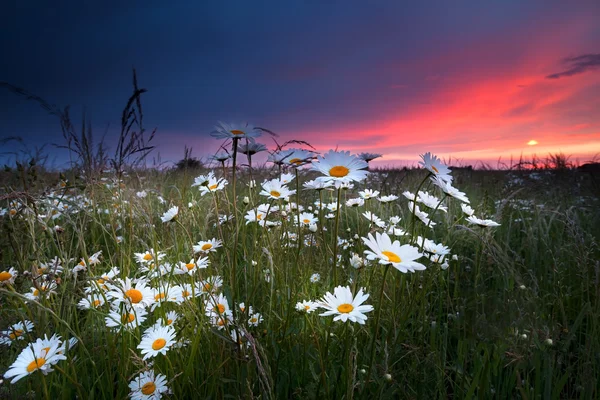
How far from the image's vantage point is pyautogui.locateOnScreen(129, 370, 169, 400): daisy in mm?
1130

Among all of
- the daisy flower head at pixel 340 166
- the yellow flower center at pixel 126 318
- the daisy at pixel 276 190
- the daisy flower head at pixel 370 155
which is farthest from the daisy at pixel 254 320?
the daisy flower head at pixel 370 155

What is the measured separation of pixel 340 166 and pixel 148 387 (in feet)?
3.30

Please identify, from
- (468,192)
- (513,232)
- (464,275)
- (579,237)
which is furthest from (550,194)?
(579,237)

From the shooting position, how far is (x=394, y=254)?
3.49 feet

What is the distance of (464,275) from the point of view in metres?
2.62

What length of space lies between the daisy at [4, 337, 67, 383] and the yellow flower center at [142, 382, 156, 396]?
0.27m

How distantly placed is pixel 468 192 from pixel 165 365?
5.56 metres

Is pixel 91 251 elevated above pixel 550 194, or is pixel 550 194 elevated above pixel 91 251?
pixel 550 194

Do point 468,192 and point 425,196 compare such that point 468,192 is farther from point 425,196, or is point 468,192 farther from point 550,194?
point 425,196

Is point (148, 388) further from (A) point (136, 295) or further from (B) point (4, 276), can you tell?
(B) point (4, 276)

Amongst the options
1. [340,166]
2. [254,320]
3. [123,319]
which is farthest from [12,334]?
[340,166]

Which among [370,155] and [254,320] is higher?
[370,155]

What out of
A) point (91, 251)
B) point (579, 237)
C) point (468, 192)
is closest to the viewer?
point (579, 237)

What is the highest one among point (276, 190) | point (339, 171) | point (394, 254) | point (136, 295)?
point (339, 171)
